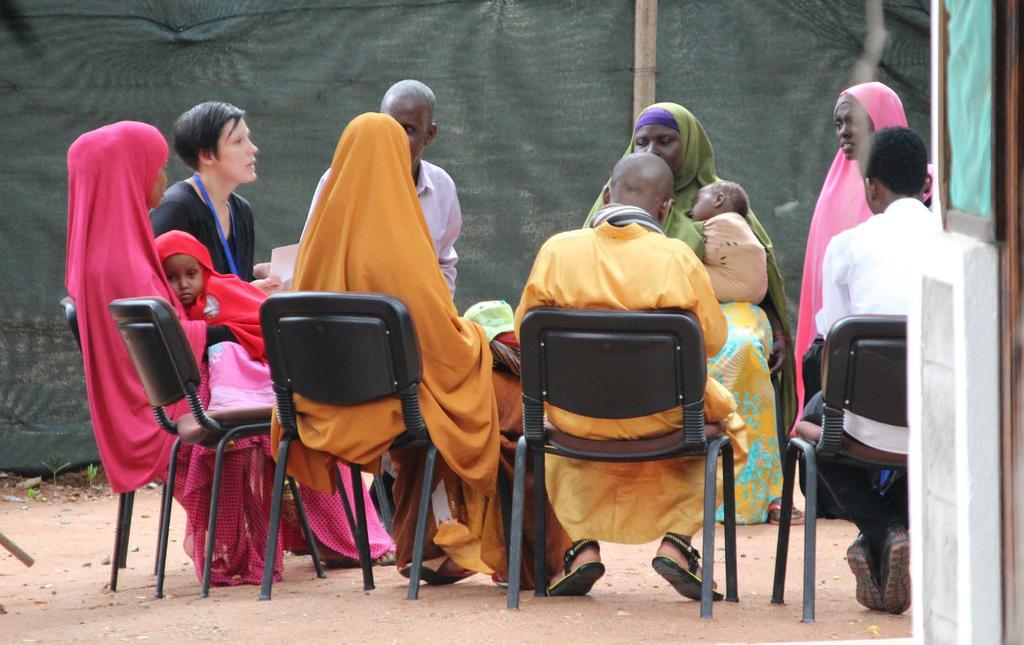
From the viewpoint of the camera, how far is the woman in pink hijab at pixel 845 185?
6.27m

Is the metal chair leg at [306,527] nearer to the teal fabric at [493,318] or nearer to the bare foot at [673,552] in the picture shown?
the teal fabric at [493,318]

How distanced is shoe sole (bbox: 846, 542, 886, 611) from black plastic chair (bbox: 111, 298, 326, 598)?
1849 mm

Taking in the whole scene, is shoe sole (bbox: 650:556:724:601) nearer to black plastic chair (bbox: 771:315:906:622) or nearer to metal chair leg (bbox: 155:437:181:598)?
black plastic chair (bbox: 771:315:906:622)

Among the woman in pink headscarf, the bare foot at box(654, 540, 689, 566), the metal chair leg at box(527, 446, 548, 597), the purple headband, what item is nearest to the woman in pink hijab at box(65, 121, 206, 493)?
the woman in pink headscarf

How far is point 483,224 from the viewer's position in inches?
293

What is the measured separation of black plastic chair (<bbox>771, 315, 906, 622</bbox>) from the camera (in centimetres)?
393

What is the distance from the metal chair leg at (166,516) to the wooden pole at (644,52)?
324 cm

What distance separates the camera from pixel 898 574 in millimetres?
4148

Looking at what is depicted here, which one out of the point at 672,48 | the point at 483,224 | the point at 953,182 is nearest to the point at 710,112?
the point at 672,48

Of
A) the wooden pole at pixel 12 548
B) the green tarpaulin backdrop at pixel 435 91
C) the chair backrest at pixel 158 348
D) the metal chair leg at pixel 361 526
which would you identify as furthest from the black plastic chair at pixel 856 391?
the green tarpaulin backdrop at pixel 435 91

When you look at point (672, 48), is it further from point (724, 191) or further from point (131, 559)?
point (131, 559)

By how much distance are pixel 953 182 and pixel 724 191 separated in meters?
3.88

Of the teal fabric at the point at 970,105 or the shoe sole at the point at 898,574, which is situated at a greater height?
the teal fabric at the point at 970,105

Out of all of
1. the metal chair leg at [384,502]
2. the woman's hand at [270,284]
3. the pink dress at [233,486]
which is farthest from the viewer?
the woman's hand at [270,284]
